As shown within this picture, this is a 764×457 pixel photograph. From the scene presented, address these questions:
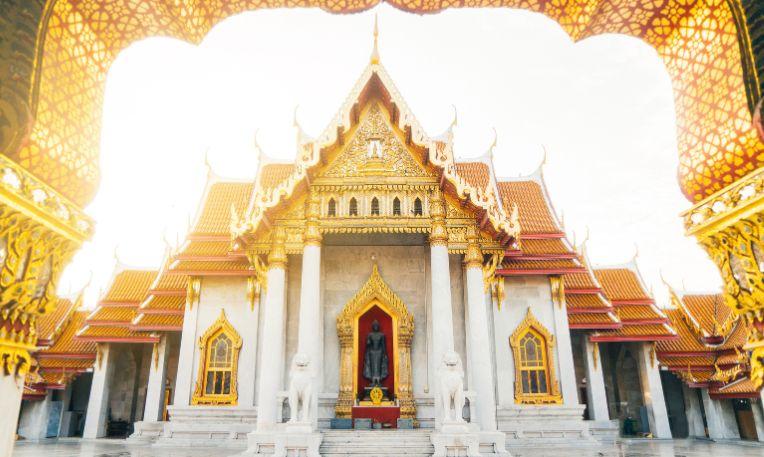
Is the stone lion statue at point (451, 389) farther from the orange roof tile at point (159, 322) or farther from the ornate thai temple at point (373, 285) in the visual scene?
the orange roof tile at point (159, 322)

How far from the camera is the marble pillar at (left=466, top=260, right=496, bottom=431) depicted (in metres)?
9.96

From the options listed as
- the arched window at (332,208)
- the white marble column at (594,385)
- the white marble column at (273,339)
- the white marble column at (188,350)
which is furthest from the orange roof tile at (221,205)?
the white marble column at (594,385)

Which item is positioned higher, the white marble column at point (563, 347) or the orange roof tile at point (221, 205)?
the orange roof tile at point (221, 205)

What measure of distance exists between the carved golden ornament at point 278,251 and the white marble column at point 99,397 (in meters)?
10.6

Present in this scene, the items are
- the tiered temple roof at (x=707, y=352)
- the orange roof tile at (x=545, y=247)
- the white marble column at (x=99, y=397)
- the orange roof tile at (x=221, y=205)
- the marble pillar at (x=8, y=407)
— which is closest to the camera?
the marble pillar at (x=8, y=407)

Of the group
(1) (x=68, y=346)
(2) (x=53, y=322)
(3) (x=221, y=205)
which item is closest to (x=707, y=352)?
(3) (x=221, y=205)

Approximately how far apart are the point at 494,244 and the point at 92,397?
15.0m

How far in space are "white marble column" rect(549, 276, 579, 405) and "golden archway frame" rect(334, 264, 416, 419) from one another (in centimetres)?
443

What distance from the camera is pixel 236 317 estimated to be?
13.7 m

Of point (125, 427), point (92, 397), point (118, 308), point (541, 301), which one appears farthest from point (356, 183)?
point (125, 427)

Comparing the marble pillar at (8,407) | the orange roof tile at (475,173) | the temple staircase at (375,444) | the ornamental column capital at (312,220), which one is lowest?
the temple staircase at (375,444)

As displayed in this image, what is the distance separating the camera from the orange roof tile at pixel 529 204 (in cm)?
1585

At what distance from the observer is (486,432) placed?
9484mm

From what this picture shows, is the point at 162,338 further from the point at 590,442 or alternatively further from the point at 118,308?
the point at 590,442
